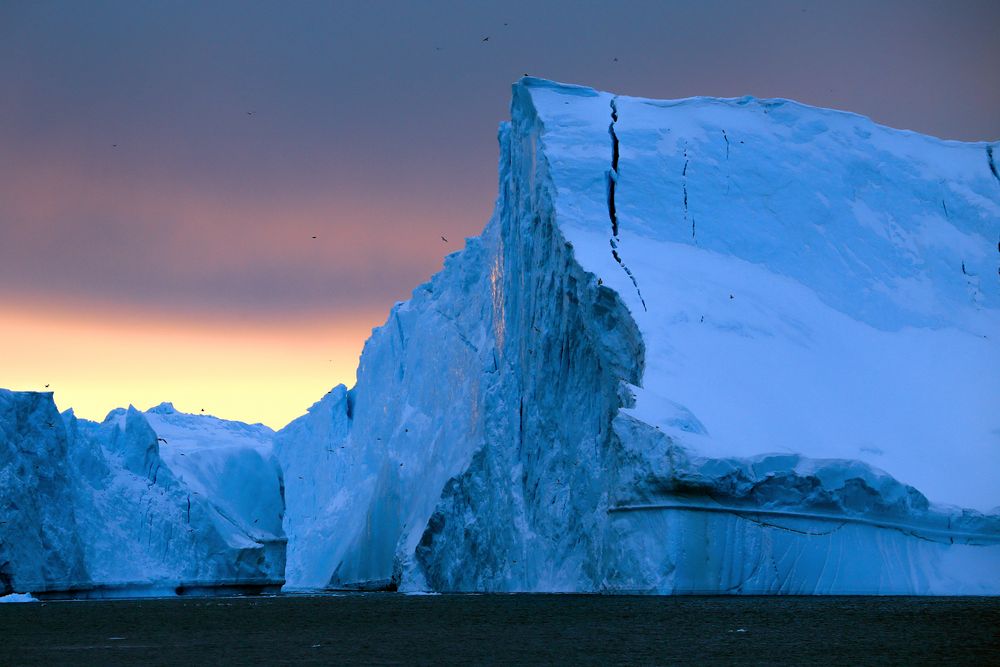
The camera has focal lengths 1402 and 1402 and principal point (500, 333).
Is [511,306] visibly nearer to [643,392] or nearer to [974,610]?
[643,392]

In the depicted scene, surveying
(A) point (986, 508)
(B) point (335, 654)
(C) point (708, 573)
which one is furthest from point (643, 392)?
(B) point (335, 654)

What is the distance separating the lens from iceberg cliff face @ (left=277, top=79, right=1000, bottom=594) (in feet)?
56.1

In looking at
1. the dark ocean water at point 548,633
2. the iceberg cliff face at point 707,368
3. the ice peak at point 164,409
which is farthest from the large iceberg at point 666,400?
the ice peak at point 164,409

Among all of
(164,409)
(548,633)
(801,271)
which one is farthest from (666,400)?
(164,409)

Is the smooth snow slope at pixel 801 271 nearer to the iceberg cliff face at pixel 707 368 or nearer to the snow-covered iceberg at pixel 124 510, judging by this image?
the iceberg cliff face at pixel 707 368

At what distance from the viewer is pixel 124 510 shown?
2692cm

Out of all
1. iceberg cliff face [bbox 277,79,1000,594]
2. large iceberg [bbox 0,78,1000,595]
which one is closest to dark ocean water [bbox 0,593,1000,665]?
iceberg cliff face [bbox 277,79,1000,594]

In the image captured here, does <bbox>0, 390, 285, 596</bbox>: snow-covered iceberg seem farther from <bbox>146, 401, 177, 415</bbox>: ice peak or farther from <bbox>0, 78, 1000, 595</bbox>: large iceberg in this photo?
<bbox>146, 401, 177, 415</bbox>: ice peak

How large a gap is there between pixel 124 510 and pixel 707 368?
41.8 feet

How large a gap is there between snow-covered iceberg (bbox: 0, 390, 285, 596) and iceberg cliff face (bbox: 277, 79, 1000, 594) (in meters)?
3.47

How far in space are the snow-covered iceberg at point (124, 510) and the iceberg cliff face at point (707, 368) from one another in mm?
3465

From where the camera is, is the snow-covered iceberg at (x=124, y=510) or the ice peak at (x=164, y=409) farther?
the ice peak at (x=164, y=409)

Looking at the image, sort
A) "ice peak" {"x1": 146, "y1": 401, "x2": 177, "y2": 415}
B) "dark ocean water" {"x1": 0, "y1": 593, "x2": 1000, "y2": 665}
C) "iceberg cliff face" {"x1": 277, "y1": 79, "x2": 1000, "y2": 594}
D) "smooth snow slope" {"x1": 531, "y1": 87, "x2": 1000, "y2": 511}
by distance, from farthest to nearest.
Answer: "ice peak" {"x1": 146, "y1": 401, "x2": 177, "y2": 415} → "smooth snow slope" {"x1": 531, "y1": 87, "x2": 1000, "y2": 511} → "iceberg cliff face" {"x1": 277, "y1": 79, "x2": 1000, "y2": 594} → "dark ocean water" {"x1": 0, "y1": 593, "x2": 1000, "y2": 665}

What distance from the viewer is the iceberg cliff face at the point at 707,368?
17.1m
